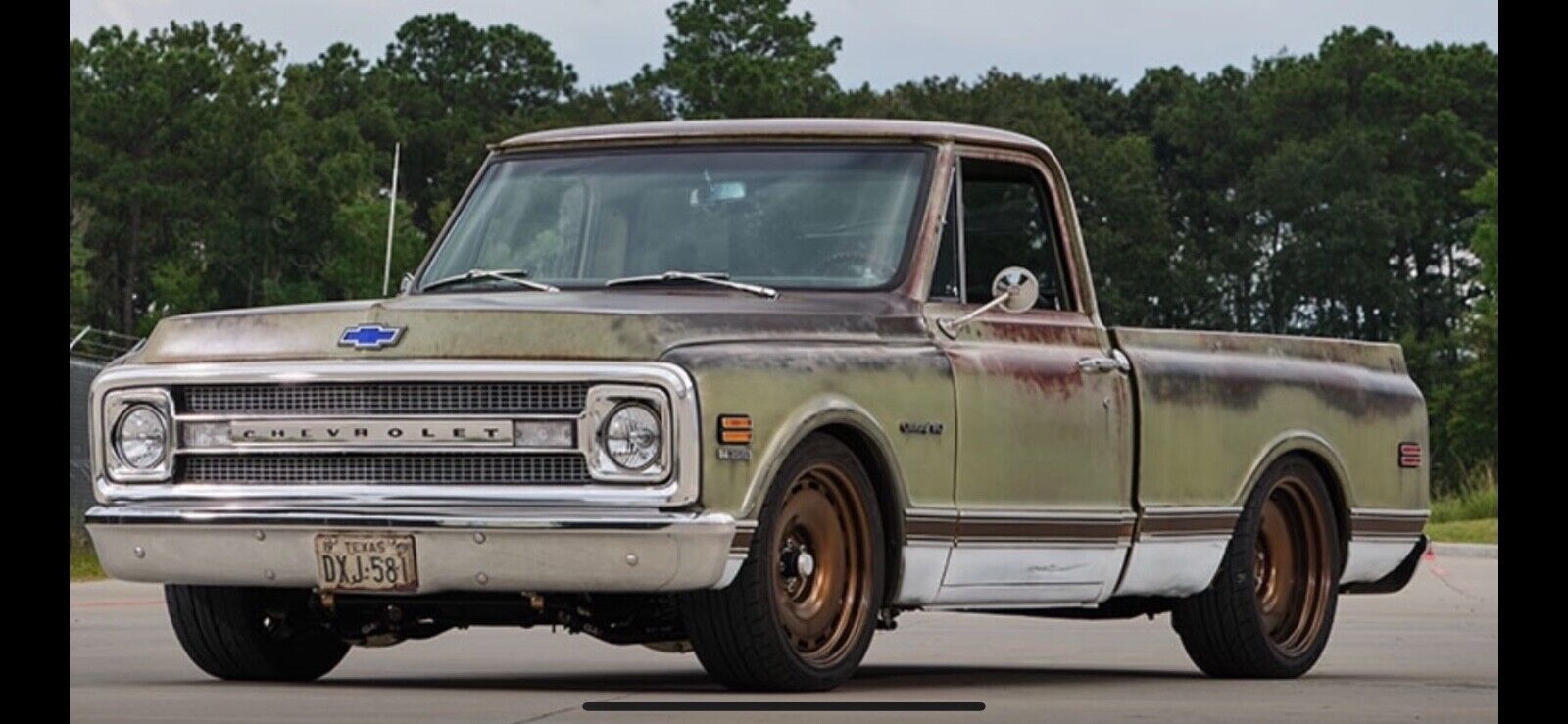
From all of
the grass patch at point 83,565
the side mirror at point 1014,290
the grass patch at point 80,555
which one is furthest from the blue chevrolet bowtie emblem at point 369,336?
the grass patch at point 80,555

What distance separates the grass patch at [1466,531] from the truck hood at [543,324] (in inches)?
1244

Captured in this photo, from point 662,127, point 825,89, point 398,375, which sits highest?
point 825,89

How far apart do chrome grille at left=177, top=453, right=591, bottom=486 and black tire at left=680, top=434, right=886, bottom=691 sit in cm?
59

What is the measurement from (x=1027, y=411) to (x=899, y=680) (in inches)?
46.5

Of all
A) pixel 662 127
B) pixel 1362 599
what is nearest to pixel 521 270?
pixel 662 127

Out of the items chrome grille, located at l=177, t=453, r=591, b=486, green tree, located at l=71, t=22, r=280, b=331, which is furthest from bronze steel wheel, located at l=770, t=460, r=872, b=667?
green tree, located at l=71, t=22, r=280, b=331

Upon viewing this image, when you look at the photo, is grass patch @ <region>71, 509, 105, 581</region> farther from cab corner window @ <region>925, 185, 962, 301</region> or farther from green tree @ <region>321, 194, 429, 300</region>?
green tree @ <region>321, 194, 429, 300</region>

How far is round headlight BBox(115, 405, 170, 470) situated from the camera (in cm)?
1286

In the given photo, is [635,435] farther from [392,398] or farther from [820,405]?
[392,398]

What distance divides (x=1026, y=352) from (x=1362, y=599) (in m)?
13.8

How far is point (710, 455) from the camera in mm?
12047

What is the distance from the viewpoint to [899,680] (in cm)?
1424

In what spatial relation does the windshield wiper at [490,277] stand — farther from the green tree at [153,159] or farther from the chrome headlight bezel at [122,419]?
the green tree at [153,159]

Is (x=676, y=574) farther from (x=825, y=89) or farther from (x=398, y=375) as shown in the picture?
(x=825, y=89)
